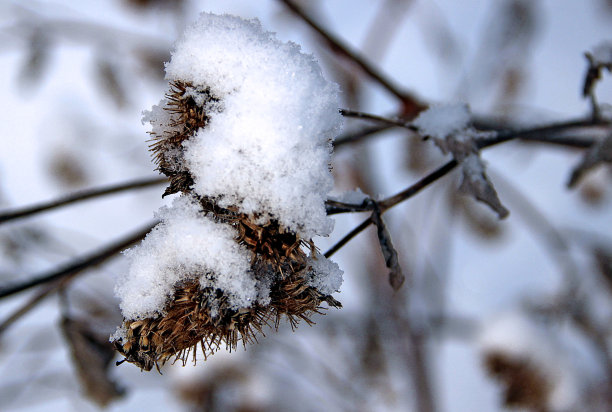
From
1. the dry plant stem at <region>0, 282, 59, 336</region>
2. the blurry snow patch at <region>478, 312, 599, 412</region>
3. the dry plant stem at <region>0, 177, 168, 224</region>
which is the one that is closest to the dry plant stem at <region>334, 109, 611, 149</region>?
the dry plant stem at <region>0, 177, 168, 224</region>

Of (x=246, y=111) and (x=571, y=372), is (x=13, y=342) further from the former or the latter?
(x=571, y=372)

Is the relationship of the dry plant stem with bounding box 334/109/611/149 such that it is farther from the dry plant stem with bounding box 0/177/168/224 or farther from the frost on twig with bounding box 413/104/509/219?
the dry plant stem with bounding box 0/177/168/224

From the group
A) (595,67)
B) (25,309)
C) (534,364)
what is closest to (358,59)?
(595,67)

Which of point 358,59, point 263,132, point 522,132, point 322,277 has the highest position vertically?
point 358,59

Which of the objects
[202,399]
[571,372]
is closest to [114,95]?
[202,399]

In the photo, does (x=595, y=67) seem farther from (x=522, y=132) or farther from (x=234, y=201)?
(x=234, y=201)

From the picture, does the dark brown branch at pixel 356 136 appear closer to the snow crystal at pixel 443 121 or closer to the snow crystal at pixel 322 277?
the snow crystal at pixel 443 121
